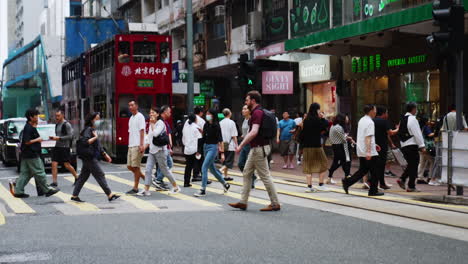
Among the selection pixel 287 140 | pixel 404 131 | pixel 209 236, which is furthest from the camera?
pixel 287 140

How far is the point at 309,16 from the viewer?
2633 cm

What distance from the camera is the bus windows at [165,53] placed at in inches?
1022

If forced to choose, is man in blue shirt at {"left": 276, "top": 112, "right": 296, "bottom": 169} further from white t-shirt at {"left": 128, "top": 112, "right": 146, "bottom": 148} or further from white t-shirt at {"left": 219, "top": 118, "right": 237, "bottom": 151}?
white t-shirt at {"left": 128, "top": 112, "right": 146, "bottom": 148}

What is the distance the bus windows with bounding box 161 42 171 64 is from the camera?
25953mm

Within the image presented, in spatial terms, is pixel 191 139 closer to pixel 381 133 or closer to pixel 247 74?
pixel 247 74

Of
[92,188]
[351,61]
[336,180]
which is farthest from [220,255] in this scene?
[351,61]

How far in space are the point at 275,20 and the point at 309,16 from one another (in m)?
4.33

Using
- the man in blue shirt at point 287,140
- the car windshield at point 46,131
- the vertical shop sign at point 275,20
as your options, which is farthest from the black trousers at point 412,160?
the vertical shop sign at point 275,20

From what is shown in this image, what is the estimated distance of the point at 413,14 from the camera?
1836 centimetres

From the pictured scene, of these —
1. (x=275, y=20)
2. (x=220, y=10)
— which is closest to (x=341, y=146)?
(x=275, y=20)

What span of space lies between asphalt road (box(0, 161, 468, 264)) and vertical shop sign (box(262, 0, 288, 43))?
17.3 m

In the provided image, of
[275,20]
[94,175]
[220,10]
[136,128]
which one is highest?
[220,10]

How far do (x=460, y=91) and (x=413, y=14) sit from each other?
18.7 feet

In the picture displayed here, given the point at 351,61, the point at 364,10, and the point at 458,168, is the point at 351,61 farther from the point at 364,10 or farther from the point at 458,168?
the point at 458,168
